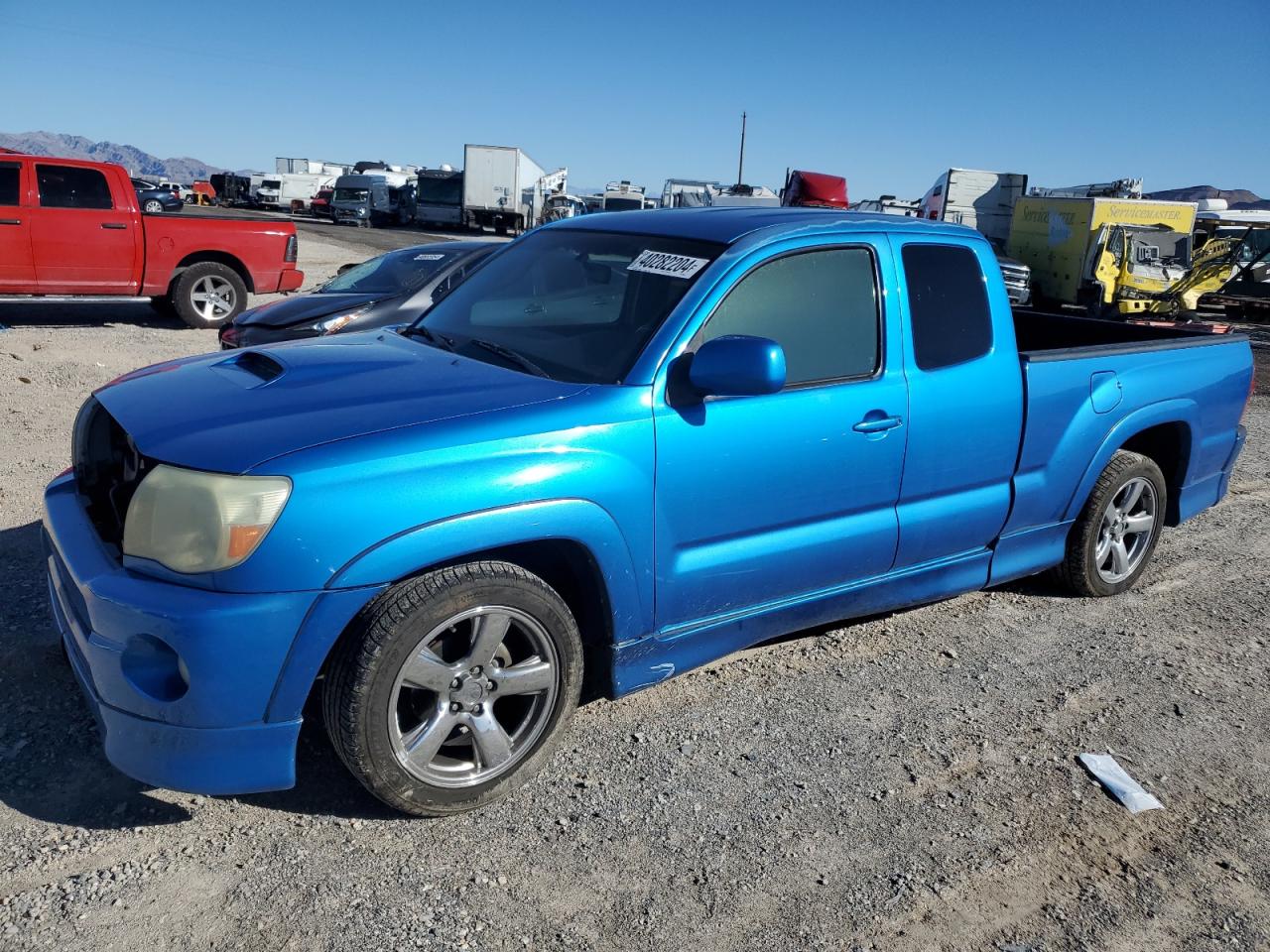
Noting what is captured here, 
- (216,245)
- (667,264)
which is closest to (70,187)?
(216,245)

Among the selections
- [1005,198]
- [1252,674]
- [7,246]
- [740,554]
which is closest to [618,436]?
[740,554]

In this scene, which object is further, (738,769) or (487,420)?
(738,769)

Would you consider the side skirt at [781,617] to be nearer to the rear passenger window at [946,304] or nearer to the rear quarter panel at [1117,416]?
the rear quarter panel at [1117,416]

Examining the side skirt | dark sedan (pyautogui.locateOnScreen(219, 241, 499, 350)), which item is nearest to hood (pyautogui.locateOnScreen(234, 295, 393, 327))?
dark sedan (pyautogui.locateOnScreen(219, 241, 499, 350))

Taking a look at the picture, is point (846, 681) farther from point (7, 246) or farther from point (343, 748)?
point (7, 246)

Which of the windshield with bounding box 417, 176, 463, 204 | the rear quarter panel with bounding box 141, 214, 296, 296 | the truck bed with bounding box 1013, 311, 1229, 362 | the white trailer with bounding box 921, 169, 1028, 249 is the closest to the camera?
the truck bed with bounding box 1013, 311, 1229, 362

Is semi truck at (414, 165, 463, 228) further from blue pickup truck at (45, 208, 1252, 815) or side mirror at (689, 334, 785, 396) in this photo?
side mirror at (689, 334, 785, 396)

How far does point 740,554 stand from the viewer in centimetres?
336

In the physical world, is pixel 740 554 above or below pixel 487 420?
below

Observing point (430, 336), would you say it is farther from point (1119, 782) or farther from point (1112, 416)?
point (1112, 416)

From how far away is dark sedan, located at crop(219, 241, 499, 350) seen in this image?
26.5 feet

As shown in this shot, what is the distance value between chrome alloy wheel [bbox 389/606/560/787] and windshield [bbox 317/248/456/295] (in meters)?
6.11

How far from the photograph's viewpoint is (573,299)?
371 cm

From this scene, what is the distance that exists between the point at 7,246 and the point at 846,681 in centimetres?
1077
